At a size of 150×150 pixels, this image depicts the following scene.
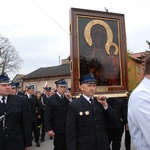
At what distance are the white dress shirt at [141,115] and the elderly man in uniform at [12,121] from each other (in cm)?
263

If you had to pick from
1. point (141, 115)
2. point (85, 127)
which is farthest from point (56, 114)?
point (141, 115)

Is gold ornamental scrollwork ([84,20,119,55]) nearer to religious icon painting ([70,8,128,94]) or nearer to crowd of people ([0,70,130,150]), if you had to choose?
religious icon painting ([70,8,128,94])

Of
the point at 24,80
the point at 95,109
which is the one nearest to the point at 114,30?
the point at 95,109

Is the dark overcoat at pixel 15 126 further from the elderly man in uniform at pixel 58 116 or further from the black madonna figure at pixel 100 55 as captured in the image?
the black madonna figure at pixel 100 55

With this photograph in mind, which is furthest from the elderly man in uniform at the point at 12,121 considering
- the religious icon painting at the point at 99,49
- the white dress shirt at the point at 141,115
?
the white dress shirt at the point at 141,115

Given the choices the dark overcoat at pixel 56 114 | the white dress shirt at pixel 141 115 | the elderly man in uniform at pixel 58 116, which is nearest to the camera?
the white dress shirt at pixel 141 115

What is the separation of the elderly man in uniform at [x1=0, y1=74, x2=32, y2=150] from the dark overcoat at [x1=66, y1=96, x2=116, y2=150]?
1.05m

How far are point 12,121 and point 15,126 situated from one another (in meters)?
0.10

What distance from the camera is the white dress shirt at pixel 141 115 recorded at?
77.4 inches

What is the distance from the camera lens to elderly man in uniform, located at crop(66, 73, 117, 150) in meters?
3.64

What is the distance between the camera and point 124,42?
4.87 metres

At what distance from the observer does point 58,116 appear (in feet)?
18.6

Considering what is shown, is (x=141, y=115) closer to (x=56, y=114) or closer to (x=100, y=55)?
(x=100, y=55)

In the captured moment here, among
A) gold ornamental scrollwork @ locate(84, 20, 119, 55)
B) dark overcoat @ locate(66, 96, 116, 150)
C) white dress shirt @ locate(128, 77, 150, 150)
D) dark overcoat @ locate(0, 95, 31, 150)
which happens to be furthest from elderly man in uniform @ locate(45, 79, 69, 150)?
white dress shirt @ locate(128, 77, 150, 150)
